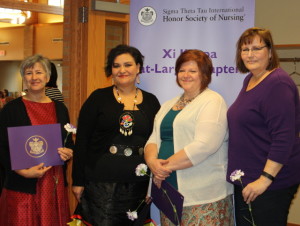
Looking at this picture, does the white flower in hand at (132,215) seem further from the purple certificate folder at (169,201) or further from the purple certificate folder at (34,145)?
the purple certificate folder at (34,145)

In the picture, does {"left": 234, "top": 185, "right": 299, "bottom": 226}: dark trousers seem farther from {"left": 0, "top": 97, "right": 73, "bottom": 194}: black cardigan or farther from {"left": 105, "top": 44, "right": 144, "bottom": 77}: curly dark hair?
{"left": 0, "top": 97, "right": 73, "bottom": 194}: black cardigan

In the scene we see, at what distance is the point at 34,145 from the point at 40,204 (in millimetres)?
419

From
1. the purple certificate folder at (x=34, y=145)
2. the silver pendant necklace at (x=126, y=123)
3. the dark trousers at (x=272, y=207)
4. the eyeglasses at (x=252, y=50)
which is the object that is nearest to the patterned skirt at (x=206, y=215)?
the dark trousers at (x=272, y=207)

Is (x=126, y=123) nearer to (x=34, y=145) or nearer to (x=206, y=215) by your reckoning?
(x=34, y=145)

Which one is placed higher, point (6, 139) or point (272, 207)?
point (6, 139)

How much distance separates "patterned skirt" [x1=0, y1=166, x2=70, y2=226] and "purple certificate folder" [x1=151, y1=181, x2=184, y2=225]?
2.36 feet

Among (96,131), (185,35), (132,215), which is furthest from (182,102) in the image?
(185,35)

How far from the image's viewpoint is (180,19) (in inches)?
138

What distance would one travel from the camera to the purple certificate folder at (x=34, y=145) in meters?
2.76

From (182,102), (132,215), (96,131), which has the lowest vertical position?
(132,215)

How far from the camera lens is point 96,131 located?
9.60 ft

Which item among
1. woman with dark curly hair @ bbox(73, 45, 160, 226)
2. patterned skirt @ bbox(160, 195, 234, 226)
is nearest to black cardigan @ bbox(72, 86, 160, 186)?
woman with dark curly hair @ bbox(73, 45, 160, 226)

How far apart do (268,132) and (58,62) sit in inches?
353

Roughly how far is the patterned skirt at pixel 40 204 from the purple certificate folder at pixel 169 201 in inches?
28.3
